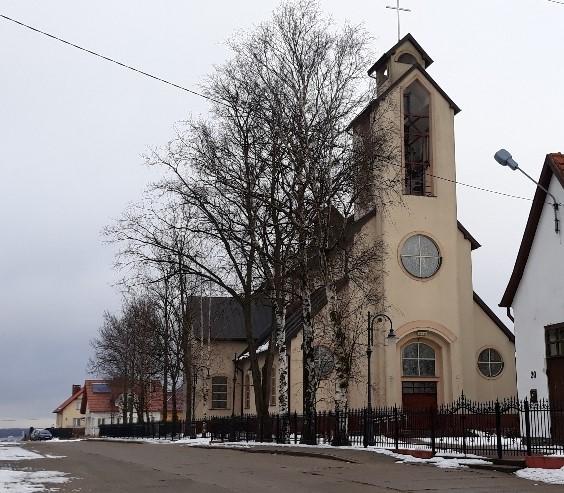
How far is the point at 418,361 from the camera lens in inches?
1518

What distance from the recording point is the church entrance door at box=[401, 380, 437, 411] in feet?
126

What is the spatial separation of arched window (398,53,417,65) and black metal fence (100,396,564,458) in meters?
19.6

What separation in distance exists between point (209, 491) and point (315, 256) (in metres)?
15.5

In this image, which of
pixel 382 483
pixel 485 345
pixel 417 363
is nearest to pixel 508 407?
pixel 382 483

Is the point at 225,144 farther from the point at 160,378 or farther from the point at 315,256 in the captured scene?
the point at 160,378

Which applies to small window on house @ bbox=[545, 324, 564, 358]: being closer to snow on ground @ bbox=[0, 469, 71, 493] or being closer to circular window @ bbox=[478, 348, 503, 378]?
snow on ground @ bbox=[0, 469, 71, 493]

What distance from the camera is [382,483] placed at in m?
13.6

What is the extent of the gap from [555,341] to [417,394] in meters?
15.7

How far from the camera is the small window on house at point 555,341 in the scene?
23109 mm

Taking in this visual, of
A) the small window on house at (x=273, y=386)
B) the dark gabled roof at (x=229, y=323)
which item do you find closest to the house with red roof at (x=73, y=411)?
the dark gabled roof at (x=229, y=323)

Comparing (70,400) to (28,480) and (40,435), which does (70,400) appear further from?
(28,480)

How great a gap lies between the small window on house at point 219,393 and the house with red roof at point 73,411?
5352cm

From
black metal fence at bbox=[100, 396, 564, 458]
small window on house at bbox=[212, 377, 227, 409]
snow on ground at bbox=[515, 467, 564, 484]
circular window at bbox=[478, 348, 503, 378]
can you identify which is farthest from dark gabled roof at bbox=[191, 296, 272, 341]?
snow on ground at bbox=[515, 467, 564, 484]

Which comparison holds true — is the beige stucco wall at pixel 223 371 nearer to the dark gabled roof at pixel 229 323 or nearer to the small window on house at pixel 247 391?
the dark gabled roof at pixel 229 323
